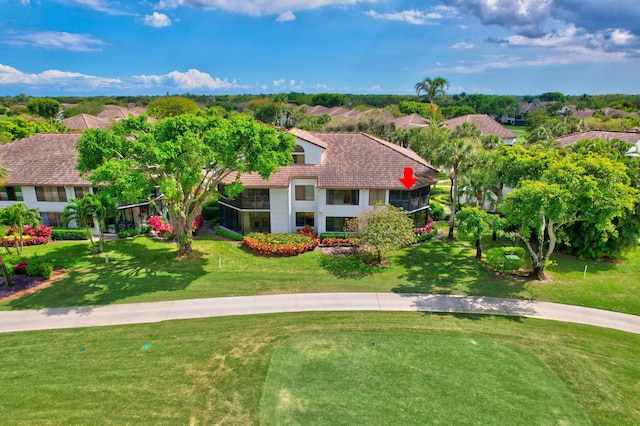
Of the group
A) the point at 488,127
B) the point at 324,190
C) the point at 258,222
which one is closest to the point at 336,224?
the point at 324,190

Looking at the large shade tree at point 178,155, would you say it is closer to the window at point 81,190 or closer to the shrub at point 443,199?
the window at point 81,190

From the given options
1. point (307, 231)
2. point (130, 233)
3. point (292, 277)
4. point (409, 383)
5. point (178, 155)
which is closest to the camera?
→ point (409, 383)

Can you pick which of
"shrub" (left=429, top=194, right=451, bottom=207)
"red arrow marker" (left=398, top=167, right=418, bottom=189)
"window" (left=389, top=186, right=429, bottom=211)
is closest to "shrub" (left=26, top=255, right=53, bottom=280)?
"window" (left=389, top=186, right=429, bottom=211)

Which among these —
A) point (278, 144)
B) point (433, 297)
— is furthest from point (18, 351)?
point (433, 297)

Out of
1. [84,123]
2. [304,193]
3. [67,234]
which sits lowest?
[67,234]

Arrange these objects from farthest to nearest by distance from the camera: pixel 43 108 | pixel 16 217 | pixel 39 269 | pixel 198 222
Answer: pixel 43 108 < pixel 198 222 < pixel 16 217 < pixel 39 269

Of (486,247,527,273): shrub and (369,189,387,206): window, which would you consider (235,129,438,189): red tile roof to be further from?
(486,247,527,273): shrub

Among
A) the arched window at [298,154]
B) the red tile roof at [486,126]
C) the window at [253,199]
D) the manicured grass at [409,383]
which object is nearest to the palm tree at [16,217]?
the window at [253,199]

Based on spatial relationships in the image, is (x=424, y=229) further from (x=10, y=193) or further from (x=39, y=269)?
(x=10, y=193)
